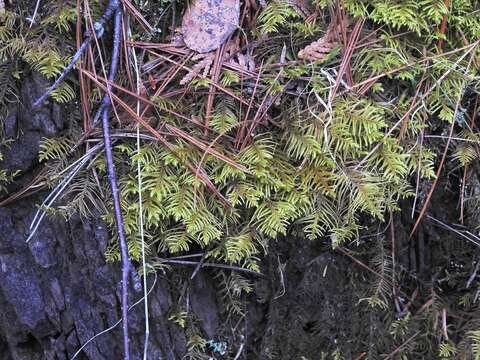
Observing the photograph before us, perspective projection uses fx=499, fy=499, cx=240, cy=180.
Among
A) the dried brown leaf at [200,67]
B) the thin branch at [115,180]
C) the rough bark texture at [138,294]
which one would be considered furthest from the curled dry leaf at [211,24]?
the rough bark texture at [138,294]

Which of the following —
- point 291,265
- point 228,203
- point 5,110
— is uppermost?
point 5,110

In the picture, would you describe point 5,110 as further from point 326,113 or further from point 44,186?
point 326,113

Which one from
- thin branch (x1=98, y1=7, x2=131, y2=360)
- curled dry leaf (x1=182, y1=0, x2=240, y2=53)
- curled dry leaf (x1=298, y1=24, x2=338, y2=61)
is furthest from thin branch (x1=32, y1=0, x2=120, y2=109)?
curled dry leaf (x1=298, y1=24, x2=338, y2=61)

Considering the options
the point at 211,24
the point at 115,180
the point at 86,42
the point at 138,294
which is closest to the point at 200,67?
the point at 211,24

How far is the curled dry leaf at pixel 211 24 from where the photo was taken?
6.07 feet

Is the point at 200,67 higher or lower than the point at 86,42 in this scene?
lower

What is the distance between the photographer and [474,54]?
1813mm

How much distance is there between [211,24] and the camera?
6.07ft

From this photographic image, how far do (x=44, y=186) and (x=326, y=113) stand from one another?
107 centimetres

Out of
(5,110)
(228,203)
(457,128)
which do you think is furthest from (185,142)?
(457,128)

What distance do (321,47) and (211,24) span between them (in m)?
0.41

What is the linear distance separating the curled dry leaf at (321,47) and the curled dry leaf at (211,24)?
10.9 inches

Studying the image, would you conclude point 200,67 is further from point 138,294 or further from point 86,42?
point 138,294

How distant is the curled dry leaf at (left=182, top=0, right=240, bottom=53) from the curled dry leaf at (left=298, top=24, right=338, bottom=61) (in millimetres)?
278
